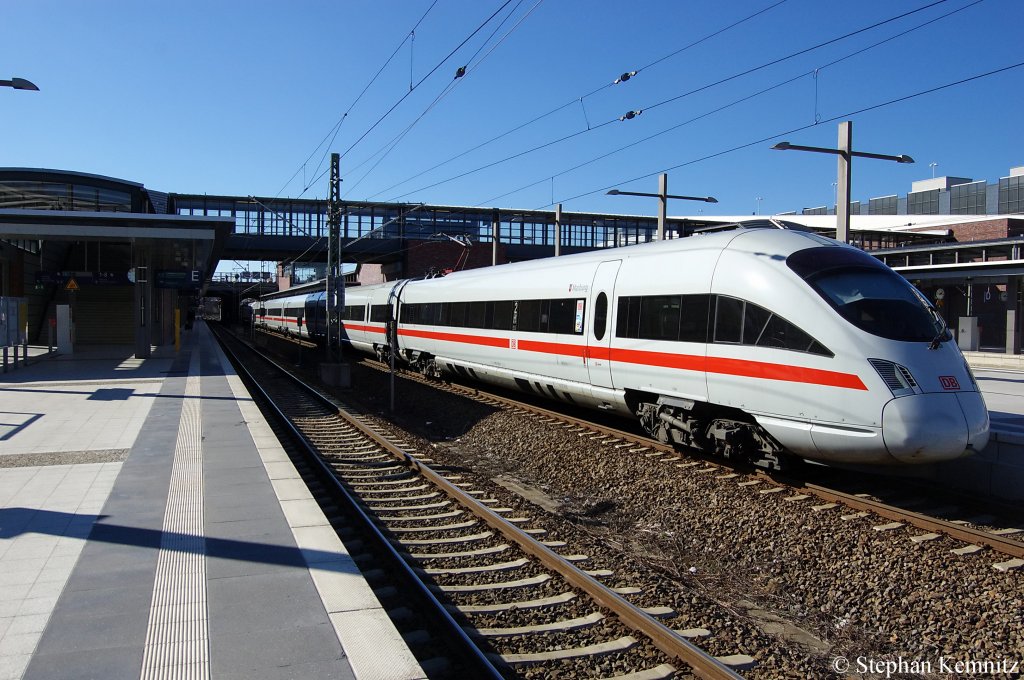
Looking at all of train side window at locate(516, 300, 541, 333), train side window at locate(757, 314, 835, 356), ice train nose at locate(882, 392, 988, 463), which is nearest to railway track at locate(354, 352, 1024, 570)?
ice train nose at locate(882, 392, 988, 463)

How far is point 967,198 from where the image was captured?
184 feet

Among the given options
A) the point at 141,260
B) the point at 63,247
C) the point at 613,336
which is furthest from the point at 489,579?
the point at 63,247

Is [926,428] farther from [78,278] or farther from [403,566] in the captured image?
[78,278]

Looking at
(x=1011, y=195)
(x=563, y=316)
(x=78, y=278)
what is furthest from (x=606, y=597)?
(x=1011, y=195)

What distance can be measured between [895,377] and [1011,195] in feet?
187

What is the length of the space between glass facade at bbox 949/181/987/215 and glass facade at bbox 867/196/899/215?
4432 millimetres

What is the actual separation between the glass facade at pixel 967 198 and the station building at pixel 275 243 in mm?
100

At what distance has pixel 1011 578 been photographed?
5512mm

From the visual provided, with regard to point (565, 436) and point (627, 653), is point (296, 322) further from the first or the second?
point (627, 653)

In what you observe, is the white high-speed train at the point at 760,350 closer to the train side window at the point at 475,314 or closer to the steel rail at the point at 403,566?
the train side window at the point at 475,314

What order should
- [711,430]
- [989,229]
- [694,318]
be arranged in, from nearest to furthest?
[711,430] < [694,318] < [989,229]

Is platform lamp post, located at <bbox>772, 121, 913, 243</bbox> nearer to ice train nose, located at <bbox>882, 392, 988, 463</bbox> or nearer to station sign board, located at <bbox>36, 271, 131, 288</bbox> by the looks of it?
ice train nose, located at <bbox>882, 392, 988, 463</bbox>

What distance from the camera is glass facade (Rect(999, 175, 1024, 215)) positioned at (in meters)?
51.5

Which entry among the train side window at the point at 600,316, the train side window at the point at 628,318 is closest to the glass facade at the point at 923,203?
the train side window at the point at 600,316
